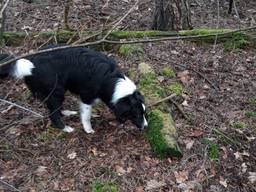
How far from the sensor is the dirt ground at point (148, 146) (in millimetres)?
4789

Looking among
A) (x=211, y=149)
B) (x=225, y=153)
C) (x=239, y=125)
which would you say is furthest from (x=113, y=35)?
(x=225, y=153)

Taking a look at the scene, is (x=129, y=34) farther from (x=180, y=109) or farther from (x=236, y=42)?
(x=180, y=109)

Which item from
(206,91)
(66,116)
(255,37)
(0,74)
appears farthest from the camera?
(255,37)

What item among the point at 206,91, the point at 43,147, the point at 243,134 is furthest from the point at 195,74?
the point at 43,147

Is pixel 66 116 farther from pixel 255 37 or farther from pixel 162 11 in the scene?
pixel 255 37

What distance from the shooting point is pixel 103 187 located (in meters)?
4.66

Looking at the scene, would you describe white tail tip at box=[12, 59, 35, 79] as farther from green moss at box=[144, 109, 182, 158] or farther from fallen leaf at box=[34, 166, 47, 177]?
green moss at box=[144, 109, 182, 158]

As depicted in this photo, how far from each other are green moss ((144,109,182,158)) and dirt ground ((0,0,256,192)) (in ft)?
0.35

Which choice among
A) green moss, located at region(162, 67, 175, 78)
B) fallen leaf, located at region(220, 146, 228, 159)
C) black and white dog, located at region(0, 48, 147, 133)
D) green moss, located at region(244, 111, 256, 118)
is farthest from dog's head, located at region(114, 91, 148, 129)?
green moss, located at region(244, 111, 256, 118)

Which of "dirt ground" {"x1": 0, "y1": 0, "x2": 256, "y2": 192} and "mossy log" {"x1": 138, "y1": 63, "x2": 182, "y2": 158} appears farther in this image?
"mossy log" {"x1": 138, "y1": 63, "x2": 182, "y2": 158}

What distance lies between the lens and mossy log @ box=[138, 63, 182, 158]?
5031 millimetres

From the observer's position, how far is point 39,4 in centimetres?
981

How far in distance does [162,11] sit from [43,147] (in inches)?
162

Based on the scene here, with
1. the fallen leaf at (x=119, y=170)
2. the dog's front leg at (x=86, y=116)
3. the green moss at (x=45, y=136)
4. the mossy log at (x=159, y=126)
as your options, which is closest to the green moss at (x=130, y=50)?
the mossy log at (x=159, y=126)
